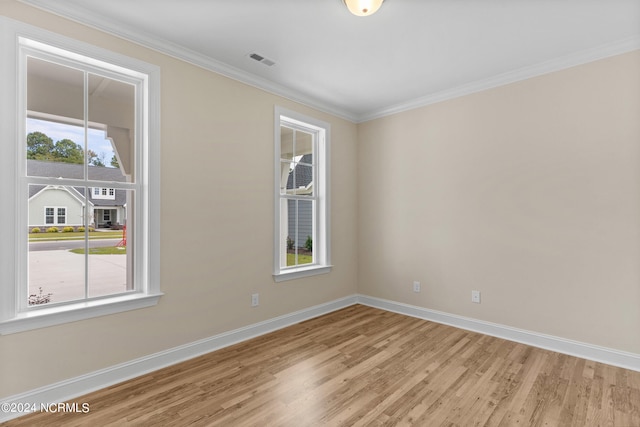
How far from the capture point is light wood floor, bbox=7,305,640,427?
196 cm

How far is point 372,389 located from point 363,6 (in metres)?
2.72

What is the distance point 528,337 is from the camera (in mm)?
3090

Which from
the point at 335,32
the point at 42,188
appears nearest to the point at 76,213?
the point at 42,188

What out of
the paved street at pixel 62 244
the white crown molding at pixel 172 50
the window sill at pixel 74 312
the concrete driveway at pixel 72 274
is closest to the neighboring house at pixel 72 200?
the paved street at pixel 62 244

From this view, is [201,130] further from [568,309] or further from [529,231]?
[568,309]

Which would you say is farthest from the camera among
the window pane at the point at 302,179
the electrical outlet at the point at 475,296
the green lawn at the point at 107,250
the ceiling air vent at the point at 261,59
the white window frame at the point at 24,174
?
the window pane at the point at 302,179

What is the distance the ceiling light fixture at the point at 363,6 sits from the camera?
2.08 m

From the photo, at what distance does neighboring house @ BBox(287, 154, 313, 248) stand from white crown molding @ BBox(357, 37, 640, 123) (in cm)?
138

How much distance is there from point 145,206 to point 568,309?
12.9 feet

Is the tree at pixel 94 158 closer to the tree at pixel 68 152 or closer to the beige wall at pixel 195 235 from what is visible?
the tree at pixel 68 152

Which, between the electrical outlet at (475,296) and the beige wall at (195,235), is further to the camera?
the electrical outlet at (475,296)

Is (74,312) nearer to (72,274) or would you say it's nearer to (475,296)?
(72,274)

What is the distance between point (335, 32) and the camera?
2.51 metres

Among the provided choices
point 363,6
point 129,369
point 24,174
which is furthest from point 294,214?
point 24,174
